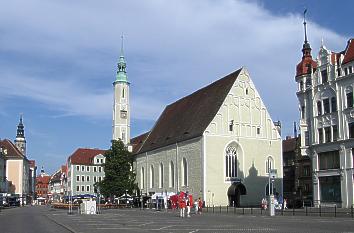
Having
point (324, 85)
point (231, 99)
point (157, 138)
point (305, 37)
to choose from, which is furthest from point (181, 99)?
point (324, 85)

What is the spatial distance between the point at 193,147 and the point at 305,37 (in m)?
20.4

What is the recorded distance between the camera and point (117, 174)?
8306 cm

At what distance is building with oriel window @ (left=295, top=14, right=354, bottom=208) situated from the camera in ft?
156

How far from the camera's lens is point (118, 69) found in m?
103

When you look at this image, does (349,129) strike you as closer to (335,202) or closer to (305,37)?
(335,202)

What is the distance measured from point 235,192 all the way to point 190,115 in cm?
1574

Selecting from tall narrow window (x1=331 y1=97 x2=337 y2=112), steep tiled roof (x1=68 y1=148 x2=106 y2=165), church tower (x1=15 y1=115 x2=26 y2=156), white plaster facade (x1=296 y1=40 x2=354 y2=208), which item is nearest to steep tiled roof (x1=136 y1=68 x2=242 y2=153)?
white plaster facade (x1=296 y1=40 x2=354 y2=208)

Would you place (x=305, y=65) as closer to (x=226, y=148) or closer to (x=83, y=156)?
(x=226, y=148)

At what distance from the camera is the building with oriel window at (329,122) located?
47.4 m

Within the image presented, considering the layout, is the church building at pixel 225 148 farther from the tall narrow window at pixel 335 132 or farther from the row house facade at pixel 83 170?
the row house facade at pixel 83 170

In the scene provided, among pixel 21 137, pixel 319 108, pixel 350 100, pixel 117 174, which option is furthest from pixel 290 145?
pixel 21 137

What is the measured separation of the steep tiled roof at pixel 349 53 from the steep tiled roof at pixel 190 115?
20.8 metres

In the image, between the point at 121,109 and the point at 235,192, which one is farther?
the point at 121,109

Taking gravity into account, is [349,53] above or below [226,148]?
above
